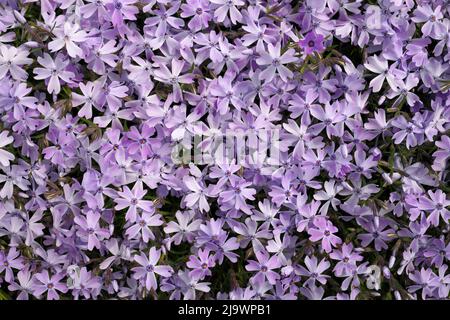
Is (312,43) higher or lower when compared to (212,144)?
higher

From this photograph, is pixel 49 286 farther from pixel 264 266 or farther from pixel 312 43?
pixel 312 43

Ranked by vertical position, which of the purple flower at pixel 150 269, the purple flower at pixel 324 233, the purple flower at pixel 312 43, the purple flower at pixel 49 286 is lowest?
the purple flower at pixel 49 286

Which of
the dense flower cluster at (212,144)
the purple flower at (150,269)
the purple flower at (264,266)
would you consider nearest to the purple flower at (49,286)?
the dense flower cluster at (212,144)

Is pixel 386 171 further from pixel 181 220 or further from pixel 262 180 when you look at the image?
pixel 181 220

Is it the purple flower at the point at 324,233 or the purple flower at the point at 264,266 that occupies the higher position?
the purple flower at the point at 324,233

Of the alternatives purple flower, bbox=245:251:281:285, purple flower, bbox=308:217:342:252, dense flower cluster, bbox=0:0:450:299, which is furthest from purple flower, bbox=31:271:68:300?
purple flower, bbox=308:217:342:252

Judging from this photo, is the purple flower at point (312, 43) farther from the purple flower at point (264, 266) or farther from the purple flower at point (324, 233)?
the purple flower at point (264, 266)

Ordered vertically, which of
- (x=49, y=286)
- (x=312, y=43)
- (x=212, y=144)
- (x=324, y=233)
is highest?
(x=312, y=43)

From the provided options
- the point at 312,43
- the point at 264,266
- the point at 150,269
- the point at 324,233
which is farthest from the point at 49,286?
the point at 312,43

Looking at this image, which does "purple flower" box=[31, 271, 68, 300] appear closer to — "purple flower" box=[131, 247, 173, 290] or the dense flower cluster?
the dense flower cluster
